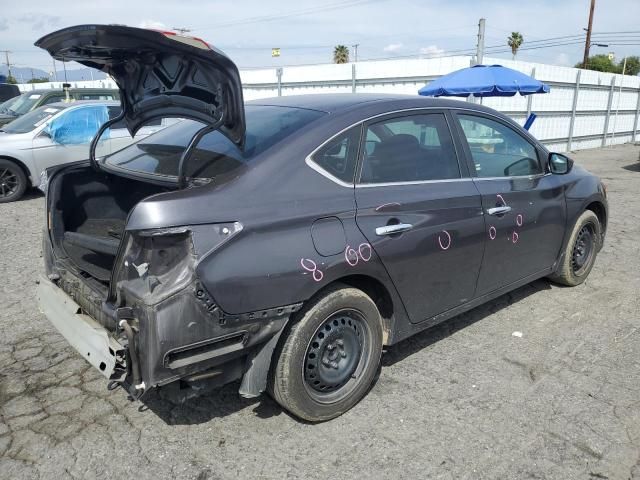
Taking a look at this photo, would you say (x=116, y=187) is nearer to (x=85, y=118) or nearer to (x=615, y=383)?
(x=615, y=383)

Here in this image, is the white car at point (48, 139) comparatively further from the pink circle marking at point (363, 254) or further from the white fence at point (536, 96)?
the white fence at point (536, 96)

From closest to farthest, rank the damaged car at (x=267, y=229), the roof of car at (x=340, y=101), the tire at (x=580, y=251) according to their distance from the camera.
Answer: the damaged car at (x=267, y=229) → the roof of car at (x=340, y=101) → the tire at (x=580, y=251)

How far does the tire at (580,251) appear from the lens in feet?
15.5

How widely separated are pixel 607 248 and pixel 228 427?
5.31m

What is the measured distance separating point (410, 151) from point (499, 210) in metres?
0.84

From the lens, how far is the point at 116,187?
3854 millimetres

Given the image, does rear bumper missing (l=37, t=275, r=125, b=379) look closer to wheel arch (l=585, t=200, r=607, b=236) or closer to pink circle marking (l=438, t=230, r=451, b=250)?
pink circle marking (l=438, t=230, r=451, b=250)

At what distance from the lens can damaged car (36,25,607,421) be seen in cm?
239

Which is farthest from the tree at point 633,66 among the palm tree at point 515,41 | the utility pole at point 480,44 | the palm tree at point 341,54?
the utility pole at point 480,44

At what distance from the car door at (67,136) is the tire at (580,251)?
7556 millimetres

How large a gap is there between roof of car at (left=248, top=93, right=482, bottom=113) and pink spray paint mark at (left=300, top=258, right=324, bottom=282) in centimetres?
99

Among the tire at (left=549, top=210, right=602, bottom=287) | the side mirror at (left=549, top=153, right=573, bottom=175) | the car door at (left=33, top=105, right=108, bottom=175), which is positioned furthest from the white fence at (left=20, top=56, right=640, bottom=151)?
the side mirror at (left=549, top=153, right=573, bottom=175)

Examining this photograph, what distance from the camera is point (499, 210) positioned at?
370cm

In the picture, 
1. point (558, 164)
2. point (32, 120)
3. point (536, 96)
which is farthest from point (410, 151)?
point (536, 96)
